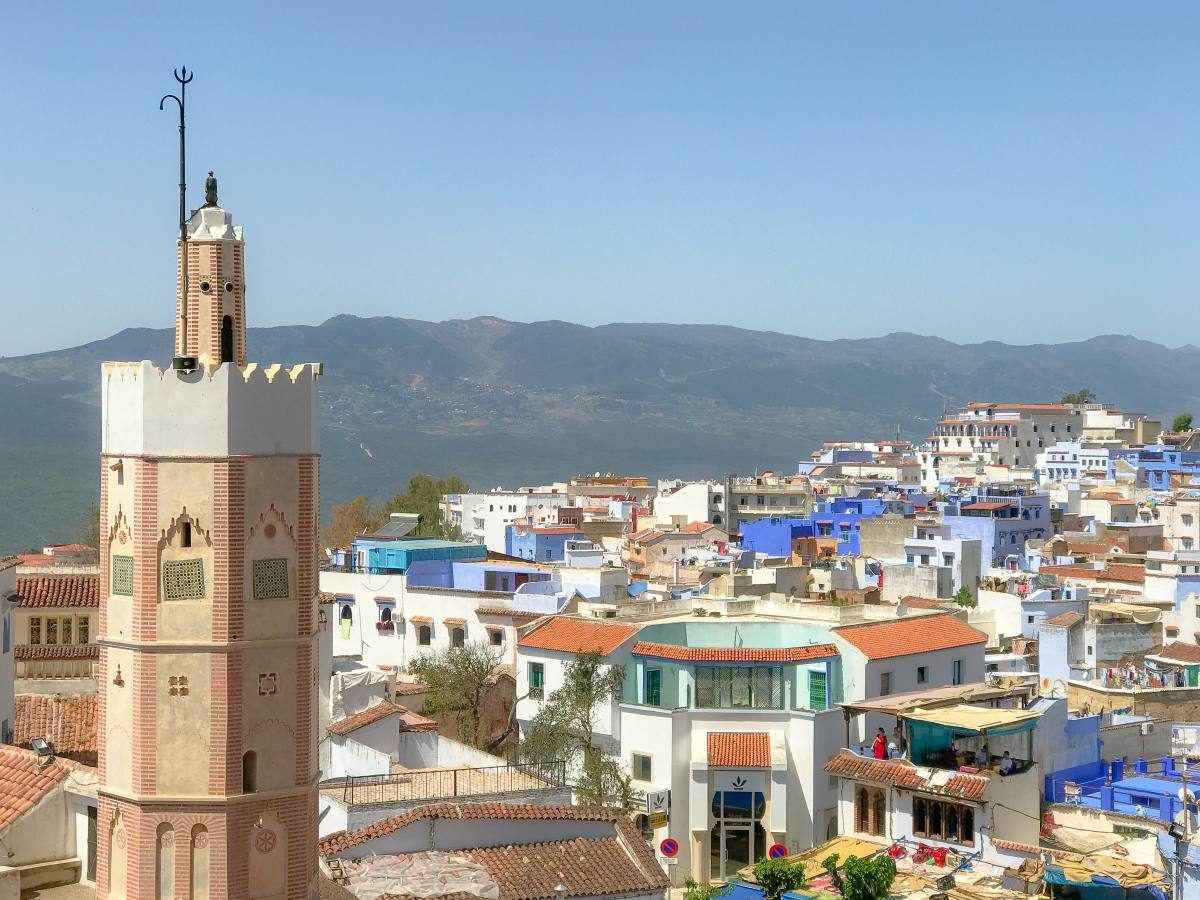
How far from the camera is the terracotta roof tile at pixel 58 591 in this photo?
1085 inches

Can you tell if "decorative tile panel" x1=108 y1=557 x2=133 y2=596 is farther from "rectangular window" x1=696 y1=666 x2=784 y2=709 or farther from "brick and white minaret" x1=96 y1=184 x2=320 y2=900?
"rectangular window" x1=696 y1=666 x2=784 y2=709

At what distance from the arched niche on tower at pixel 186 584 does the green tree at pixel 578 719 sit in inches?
613

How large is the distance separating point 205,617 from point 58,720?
12.0 meters

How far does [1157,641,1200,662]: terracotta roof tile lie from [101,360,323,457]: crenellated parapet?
27731 mm

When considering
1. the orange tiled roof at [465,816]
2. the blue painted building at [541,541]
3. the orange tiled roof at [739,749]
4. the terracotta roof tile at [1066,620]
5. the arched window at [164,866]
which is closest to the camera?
the arched window at [164,866]

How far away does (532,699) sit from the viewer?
32938mm

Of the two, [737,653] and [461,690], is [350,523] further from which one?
[737,653]

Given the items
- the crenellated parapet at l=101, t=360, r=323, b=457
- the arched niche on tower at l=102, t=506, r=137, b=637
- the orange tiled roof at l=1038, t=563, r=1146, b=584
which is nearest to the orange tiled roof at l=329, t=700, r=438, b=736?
the arched niche on tower at l=102, t=506, r=137, b=637

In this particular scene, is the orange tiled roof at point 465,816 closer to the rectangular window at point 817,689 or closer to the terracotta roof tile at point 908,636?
the rectangular window at point 817,689

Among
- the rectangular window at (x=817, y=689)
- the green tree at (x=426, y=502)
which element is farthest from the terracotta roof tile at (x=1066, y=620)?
the green tree at (x=426, y=502)

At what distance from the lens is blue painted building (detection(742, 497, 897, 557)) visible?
65.1 m

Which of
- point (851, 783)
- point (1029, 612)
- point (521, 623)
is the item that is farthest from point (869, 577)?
point (851, 783)

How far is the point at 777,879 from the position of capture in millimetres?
21719

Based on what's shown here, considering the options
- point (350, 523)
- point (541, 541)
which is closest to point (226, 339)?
point (541, 541)
